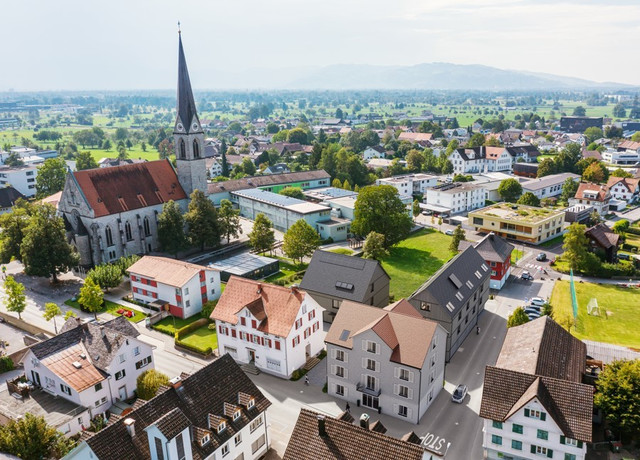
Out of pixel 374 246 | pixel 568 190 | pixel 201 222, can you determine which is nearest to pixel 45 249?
pixel 201 222

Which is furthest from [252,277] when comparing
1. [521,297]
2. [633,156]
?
[633,156]

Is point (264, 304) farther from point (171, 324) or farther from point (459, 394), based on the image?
point (459, 394)

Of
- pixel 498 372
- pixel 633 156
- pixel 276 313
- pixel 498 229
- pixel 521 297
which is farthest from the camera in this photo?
pixel 633 156

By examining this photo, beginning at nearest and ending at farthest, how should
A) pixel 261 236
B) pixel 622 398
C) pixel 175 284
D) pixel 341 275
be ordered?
pixel 622 398, pixel 341 275, pixel 175 284, pixel 261 236

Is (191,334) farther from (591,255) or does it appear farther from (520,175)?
(520,175)

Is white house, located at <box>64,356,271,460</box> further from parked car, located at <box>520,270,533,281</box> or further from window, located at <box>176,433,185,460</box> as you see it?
parked car, located at <box>520,270,533,281</box>

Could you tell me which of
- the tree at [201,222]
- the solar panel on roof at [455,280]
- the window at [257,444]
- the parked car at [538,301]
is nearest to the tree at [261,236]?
the tree at [201,222]

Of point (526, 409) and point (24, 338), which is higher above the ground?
point (526, 409)
